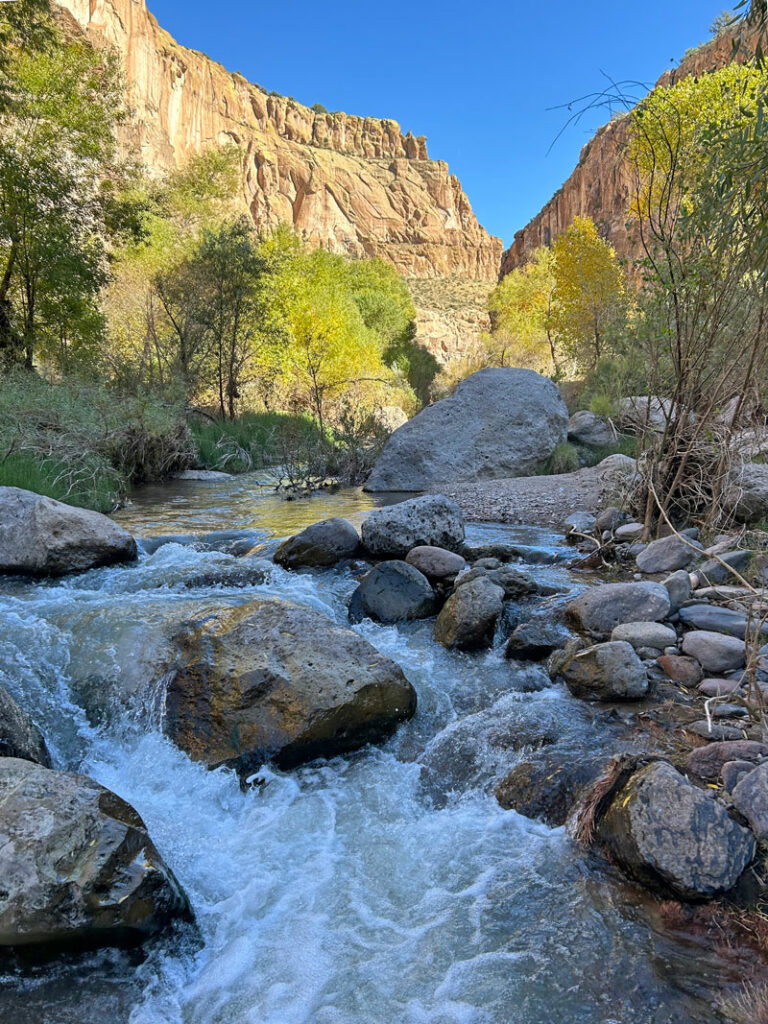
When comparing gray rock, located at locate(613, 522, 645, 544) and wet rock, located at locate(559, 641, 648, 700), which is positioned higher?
gray rock, located at locate(613, 522, 645, 544)

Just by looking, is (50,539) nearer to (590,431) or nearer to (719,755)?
(719,755)

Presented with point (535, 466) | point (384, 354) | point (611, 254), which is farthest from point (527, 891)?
point (384, 354)

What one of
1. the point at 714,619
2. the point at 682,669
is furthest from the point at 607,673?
the point at 714,619

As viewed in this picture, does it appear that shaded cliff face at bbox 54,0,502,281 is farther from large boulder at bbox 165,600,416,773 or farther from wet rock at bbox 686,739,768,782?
wet rock at bbox 686,739,768,782

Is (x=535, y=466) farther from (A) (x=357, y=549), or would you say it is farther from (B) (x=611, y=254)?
(B) (x=611, y=254)

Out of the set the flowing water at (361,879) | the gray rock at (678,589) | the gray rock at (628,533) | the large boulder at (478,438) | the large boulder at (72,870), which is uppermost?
the large boulder at (478,438)

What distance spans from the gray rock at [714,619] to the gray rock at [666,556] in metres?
1.10

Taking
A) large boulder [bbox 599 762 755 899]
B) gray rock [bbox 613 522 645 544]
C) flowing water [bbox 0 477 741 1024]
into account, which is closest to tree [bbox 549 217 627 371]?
Answer: gray rock [bbox 613 522 645 544]

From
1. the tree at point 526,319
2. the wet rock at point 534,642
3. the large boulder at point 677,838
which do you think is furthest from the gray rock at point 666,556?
the tree at point 526,319

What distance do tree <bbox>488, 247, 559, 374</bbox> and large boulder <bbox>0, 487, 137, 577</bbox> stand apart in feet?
109

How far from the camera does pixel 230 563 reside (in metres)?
6.27

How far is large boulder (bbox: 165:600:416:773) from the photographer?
132 inches

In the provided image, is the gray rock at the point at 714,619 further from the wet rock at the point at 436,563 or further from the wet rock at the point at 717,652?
the wet rock at the point at 436,563

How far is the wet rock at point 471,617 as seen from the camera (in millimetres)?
4574
